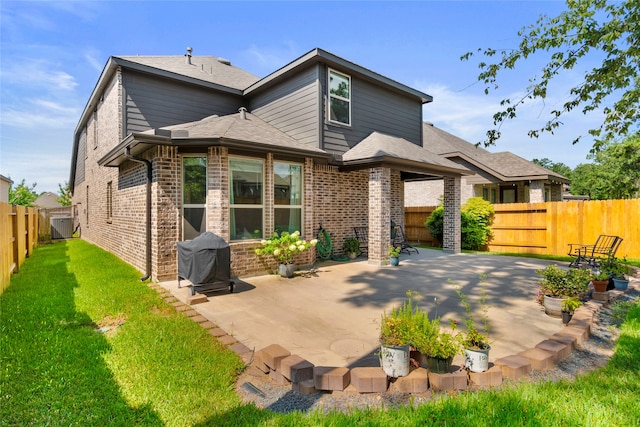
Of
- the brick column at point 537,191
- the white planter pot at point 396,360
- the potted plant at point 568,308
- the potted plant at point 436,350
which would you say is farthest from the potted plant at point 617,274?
the brick column at point 537,191

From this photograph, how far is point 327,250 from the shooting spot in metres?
9.34

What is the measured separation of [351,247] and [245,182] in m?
4.07

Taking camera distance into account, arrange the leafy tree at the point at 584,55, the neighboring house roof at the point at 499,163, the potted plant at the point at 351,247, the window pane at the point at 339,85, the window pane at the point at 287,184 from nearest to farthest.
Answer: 1. the leafy tree at the point at 584,55
2. the window pane at the point at 287,184
3. the window pane at the point at 339,85
4. the potted plant at the point at 351,247
5. the neighboring house roof at the point at 499,163

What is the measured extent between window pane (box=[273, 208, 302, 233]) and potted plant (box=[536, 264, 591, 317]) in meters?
5.57

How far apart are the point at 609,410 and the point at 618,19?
5285 millimetres

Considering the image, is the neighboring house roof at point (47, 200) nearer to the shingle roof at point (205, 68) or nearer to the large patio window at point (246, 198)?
the shingle roof at point (205, 68)

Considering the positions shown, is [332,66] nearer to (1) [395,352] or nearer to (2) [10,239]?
(1) [395,352]

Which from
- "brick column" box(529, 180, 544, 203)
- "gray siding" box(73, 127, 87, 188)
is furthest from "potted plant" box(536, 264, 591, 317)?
"gray siding" box(73, 127, 87, 188)

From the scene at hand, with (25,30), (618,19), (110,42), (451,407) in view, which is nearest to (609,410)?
(451,407)

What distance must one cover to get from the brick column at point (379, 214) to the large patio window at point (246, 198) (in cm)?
321

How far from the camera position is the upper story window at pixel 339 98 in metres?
9.50

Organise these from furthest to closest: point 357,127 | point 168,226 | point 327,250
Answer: point 357,127 → point 327,250 → point 168,226

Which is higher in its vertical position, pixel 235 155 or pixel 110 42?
pixel 110 42

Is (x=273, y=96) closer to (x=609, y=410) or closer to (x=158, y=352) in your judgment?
(x=158, y=352)
